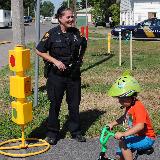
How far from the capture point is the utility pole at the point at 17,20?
28.5ft

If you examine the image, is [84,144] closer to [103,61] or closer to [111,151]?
[111,151]

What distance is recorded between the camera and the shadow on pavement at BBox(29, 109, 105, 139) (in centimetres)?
683

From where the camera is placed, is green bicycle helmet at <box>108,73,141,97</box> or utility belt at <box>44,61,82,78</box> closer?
Answer: green bicycle helmet at <box>108,73,141,97</box>

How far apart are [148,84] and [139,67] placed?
3.50 metres

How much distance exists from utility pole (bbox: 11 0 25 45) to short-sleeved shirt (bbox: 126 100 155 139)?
510 centimetres

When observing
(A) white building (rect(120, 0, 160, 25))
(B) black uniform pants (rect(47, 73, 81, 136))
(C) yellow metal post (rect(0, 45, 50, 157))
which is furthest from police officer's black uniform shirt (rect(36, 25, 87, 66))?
(A) white building (rect(120, 0, 160, 25))

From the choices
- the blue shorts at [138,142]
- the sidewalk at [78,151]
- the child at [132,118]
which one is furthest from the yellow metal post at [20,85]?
the blue shorts at [138,142]

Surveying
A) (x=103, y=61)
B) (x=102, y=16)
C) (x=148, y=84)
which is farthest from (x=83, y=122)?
(x=102, y=16)

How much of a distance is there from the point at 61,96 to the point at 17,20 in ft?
10.2

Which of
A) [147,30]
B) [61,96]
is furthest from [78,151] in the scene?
[147,30]

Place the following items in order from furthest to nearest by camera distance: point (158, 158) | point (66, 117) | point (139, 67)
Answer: point (139, 67), point (66, 117), point (158, 158)

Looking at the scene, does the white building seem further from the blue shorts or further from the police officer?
the blue shorts

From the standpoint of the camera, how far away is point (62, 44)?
6.10 meters

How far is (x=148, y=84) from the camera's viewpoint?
37.5ft
